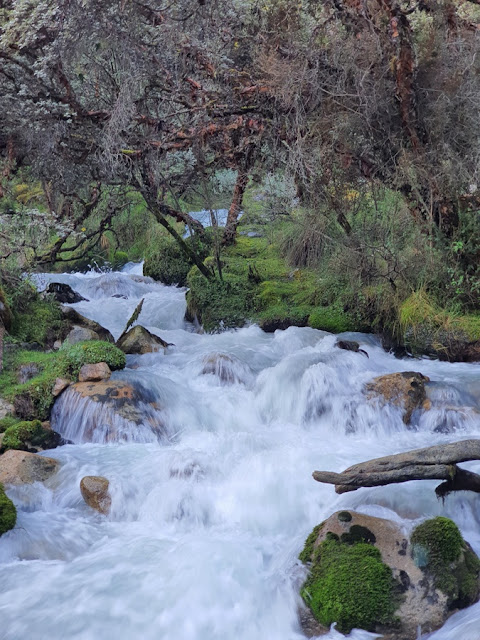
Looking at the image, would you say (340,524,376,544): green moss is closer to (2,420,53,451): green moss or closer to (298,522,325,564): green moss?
(298,522,325,564): green moss

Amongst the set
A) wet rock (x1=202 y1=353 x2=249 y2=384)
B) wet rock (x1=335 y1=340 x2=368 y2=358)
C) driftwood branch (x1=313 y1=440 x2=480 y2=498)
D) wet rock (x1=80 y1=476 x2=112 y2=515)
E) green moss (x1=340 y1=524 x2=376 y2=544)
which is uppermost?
driftwood branch (x1=313 y1=440 x2=480 y2=498)

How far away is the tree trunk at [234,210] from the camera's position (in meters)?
13.2

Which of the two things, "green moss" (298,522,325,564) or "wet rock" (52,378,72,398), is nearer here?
"green moss" (298,522,325,564)

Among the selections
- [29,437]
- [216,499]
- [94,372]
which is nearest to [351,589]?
[216,499]

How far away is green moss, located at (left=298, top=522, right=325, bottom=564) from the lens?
4278mm

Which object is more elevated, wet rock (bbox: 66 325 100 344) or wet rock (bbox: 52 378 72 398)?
wet rock (bbox: 66 325 100 344)

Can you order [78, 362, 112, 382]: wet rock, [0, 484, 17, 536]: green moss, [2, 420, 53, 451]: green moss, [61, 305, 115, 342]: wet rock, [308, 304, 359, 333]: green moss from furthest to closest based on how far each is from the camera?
[61, 305, 115, 342]: wet rock → [308, 304, 359, 333]: green moss → [78, 362, 112, 382]: wet rock → [2, 420, 53, 451]: green moss → [0, 484, 17, 536]: green moss

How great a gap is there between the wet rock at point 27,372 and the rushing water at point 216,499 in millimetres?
1003

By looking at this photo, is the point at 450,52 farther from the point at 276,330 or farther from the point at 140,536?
the point at 140,536

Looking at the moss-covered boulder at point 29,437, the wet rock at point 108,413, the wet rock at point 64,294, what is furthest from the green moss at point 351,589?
the wet rock at point 64,294

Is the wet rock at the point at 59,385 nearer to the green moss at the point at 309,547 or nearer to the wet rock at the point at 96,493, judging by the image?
the wet rock at the point at 96,493

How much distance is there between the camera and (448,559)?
12.8 feet

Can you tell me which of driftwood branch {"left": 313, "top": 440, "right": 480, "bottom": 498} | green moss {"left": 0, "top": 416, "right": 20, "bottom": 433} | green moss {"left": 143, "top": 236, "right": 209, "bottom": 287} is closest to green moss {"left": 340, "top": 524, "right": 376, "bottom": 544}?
driftwood branch {"left": 313, "top": 440, "right": 480, "bottom": 498}

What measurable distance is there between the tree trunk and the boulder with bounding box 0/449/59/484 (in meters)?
8.16
